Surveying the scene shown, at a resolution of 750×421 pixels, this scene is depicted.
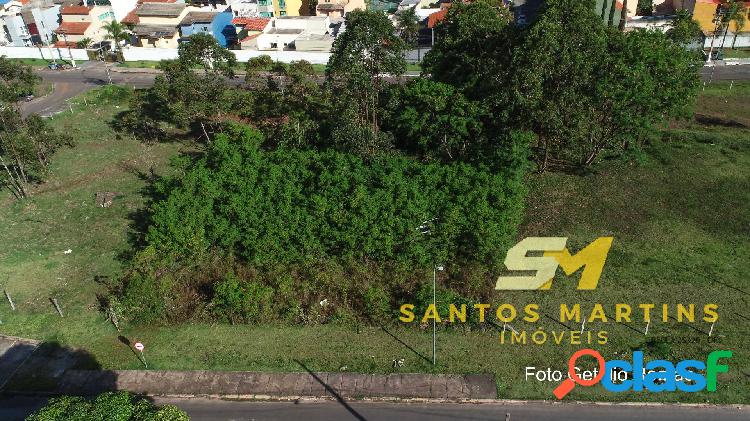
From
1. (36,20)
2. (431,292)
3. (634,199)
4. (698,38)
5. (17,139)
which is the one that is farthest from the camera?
(36,20)

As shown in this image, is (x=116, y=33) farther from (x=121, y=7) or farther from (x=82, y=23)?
(x=121, y=7)

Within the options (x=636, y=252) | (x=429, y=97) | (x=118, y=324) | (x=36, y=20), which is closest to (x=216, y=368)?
(x=118, y=324)

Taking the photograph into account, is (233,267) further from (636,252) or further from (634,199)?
(634,199)

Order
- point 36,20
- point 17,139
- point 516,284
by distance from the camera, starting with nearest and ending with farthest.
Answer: point 516,284 < point 17,139 < point 36,20

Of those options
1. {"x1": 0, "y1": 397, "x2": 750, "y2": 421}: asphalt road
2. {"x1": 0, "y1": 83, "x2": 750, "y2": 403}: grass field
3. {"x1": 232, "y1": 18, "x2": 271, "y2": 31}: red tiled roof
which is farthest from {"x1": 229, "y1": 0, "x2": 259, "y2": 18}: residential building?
{"x1": 0, "y1": 397, "x2": 750, "y2": 421}: asphalt road

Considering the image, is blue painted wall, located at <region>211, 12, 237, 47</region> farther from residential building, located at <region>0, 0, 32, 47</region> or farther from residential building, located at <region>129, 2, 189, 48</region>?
residential building, located at <region>0, 0, 32, 47</region>

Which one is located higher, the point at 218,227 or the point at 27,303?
the point at 218,227
